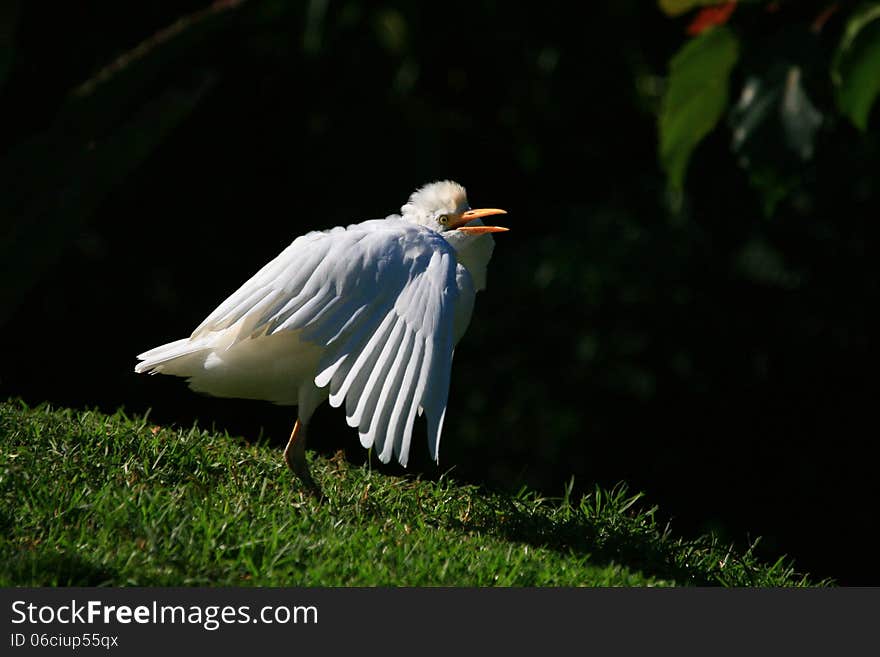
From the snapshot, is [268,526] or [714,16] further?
[268,526]

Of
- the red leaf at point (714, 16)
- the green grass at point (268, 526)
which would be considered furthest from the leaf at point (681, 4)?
the green grass at point (268, 526)

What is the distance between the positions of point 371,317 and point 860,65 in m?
2.11

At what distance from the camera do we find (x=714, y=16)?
2.07 meters

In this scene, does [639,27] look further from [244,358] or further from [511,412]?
[244,358]

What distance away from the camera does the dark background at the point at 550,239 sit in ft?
22.3

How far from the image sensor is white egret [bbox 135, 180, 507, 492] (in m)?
3.48

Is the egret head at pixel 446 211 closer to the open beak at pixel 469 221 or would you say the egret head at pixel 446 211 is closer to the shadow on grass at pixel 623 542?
the open beak at pixel 469 221

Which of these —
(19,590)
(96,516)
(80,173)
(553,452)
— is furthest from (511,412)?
(80,173)

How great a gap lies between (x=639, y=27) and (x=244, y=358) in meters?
3.84

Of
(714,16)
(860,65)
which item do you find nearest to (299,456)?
(714,16)

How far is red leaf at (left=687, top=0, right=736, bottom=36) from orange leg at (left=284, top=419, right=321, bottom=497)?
7.54 ft

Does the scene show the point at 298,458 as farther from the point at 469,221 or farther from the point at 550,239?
the point at 550,239

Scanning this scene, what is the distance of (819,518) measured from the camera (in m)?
7.78

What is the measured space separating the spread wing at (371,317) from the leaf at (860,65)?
5.39ft
